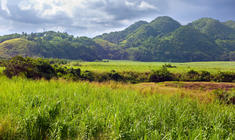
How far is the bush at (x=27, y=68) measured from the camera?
54.9 ft

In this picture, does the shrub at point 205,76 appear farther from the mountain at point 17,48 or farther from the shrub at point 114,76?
the mountain at point 17,48

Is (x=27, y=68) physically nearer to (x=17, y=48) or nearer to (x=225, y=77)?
(x=225, y=77)

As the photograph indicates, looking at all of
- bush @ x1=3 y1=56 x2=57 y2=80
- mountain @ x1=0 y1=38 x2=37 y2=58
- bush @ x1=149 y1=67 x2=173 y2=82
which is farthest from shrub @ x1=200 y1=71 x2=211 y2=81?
mountain @ x1=0 y1=38 x2=37 y2=58

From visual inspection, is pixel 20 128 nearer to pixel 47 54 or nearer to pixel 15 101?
pixel 15 101

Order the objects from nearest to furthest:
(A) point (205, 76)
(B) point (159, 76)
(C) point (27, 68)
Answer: (C) point (27, 68)
(B) point (159, 76)
(A) point (205, 76)

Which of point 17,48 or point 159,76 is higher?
point 17,48

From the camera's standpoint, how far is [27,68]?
17922 mm

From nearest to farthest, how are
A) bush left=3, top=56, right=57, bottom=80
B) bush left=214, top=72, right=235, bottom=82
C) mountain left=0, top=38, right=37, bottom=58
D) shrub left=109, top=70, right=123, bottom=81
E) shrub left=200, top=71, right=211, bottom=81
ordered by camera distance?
bush left=3, top=56, right=57, bottom=80
shrub left=109, top=70, right=123, bottom=81
bush left=214, top=72, right=235, bottom=82
shrub left=200, top=71, right=211, bottom=81
mountain left=0, top=38, right=37, bottom=58

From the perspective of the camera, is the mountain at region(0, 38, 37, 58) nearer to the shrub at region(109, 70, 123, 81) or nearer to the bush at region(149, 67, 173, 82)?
the shrub at region(109, 70, 123, 81)

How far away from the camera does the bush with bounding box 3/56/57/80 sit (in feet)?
54.9

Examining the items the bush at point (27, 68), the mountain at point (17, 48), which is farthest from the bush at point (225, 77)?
the mountain at point (17, 48)

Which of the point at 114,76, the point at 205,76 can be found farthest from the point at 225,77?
the point at 114,76

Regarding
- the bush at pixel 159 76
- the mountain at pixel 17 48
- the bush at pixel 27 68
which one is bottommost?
the bush at pixel 159 76

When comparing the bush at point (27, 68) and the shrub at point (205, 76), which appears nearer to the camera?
the bush at point (27, 68)
